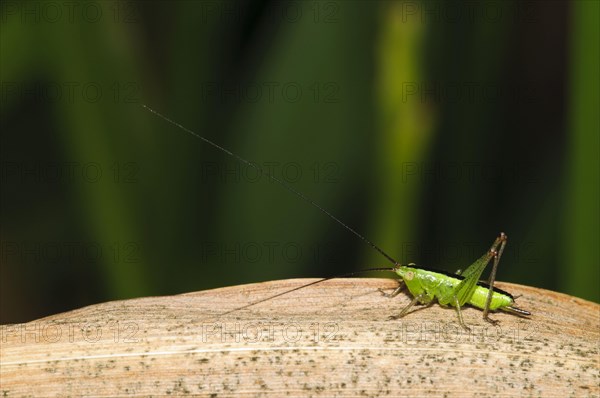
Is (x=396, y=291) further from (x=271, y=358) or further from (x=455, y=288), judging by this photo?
(x=271, y=358)

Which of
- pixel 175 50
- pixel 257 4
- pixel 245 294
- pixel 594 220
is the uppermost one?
pixel 257 4

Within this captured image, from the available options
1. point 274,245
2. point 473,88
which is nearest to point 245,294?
point 274,245

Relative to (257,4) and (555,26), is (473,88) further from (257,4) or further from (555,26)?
(257,4)

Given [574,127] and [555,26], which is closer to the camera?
[574,127]

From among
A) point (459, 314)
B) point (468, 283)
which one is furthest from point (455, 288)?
point (459, 314)

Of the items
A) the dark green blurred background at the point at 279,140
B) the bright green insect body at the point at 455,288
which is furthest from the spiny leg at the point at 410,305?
the dark green blurred background at the point at 279,140
